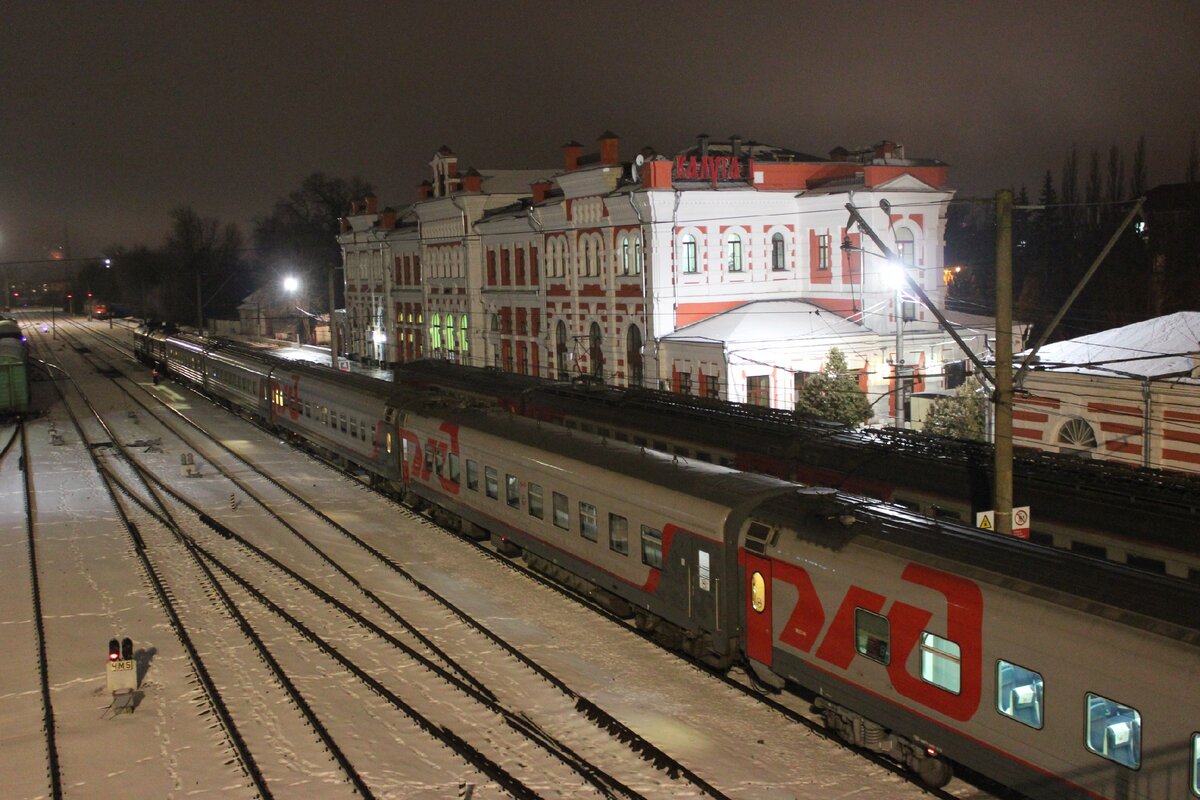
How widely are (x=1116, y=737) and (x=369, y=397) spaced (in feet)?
69.8

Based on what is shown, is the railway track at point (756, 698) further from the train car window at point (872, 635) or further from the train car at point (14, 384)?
the train car at point (14, 384)

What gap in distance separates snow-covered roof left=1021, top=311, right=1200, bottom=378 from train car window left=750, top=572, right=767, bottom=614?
1275 centimetres

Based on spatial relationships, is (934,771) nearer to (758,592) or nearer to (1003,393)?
(758,592)

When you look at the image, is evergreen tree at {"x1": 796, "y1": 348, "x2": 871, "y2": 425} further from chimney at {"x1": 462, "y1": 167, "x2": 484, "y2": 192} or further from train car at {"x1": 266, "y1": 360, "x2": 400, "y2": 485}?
chimney at {"x1": 462, "y1": 167, "x2": 484, "y2": 192}

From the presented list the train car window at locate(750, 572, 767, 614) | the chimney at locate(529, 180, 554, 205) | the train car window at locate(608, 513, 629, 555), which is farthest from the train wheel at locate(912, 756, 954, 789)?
the chimney at locate(529, 180, 554, 205)

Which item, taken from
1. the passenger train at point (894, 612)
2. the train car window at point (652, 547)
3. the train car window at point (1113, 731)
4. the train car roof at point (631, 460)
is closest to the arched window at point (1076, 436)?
the train car roof at point (631, 460)

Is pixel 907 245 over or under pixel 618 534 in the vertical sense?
over

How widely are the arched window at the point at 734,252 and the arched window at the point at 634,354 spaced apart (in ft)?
13.5

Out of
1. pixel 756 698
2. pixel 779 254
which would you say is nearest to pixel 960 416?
pixel 756 698

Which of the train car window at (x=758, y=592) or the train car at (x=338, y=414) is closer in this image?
the train car window at (x=758, y=592)

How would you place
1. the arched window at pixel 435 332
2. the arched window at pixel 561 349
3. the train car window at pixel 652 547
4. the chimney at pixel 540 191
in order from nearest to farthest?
the train car window at pixel 652 547 → the arched window at pixel 561 349 → the chimney at pixel 540 191 → the arched window at pixel 435 332

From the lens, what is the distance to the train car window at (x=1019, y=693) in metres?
9.02

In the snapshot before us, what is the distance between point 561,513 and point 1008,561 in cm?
840

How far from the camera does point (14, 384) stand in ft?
152
